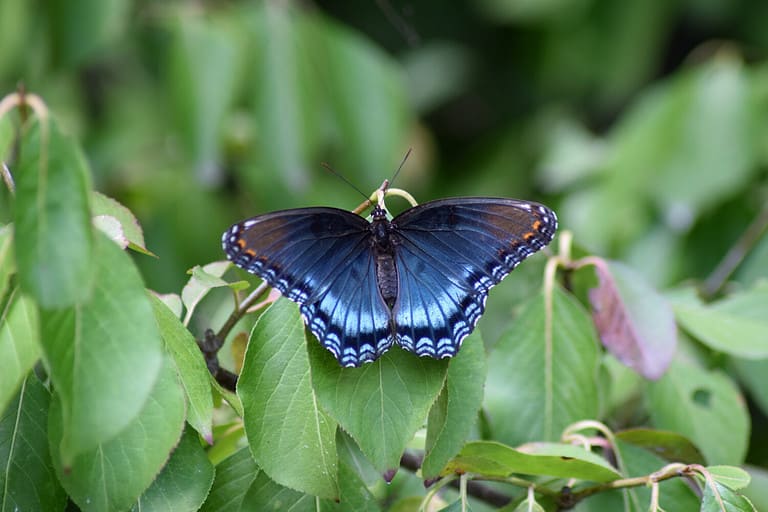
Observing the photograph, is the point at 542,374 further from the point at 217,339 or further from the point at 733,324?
the point at 217,339

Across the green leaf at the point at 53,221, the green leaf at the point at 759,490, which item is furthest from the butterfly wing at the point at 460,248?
the green leaf at the point at 759,490

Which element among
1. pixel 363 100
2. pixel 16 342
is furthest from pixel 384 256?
pixel 363 100

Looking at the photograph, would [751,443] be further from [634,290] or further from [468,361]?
[468,361]

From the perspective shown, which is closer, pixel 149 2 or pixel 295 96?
pixel 295 96

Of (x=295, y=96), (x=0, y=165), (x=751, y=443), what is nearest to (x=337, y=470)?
(x=0, y=165)

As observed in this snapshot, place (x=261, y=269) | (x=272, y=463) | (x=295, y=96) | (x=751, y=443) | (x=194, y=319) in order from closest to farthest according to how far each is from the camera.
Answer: (x=272, y=463)
(x=261, y=269)
(x=194, y=319)
(x=751, y=443)
(x=295, y=96)

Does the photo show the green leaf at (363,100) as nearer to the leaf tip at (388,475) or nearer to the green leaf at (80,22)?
the green leaf at (80,22)

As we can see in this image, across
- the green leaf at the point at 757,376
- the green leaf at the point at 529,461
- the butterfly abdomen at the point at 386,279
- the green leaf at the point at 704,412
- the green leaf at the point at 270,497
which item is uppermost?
the butterfly abdomen at the point at 386,279

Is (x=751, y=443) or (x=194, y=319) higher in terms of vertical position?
(x=194, y=319)
